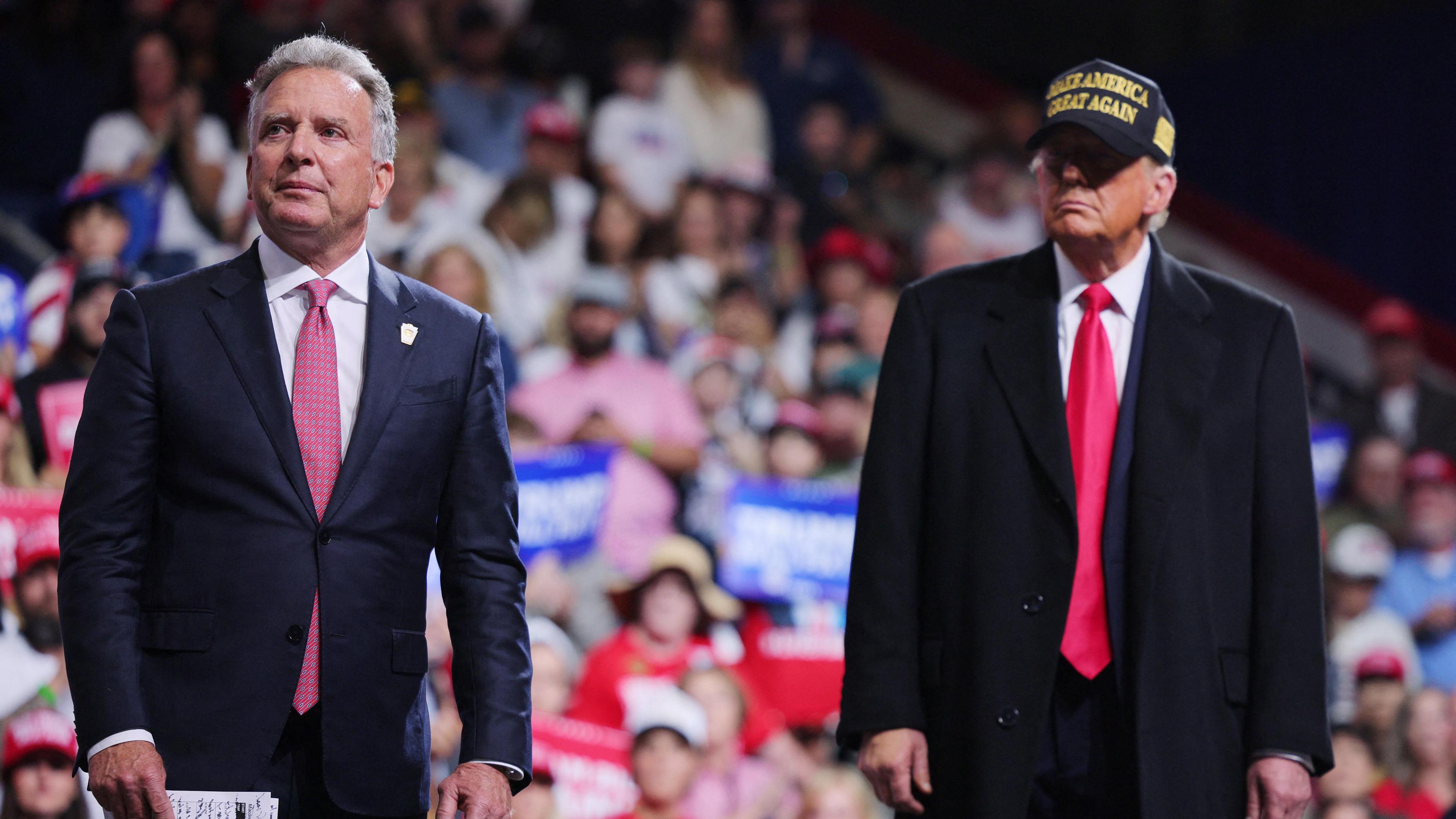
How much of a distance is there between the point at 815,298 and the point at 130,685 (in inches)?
220

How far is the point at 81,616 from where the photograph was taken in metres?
1.98

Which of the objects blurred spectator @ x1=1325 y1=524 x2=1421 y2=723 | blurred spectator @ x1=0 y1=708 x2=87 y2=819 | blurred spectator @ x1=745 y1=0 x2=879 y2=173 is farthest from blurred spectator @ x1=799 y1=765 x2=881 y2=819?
blurred spectator @ x1=745 y1=0 x2=879 y2=173

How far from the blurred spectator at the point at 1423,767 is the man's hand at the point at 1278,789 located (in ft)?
12.8

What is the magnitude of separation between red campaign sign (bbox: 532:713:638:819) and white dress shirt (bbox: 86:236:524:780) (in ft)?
8.35

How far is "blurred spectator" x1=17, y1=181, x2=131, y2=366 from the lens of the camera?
15.8 feet

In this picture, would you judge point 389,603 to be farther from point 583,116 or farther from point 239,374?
point 583,116

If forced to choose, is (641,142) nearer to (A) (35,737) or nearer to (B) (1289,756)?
(A) (35,737)

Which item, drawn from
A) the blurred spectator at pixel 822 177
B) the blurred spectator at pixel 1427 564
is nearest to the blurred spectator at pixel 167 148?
the blurred spectator at pixel 822 177

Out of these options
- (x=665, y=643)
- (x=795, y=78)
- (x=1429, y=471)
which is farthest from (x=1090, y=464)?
(x=795, y=78)

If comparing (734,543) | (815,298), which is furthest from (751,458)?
(815,298)

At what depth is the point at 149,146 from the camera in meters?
5.67

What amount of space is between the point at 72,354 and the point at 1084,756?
3.33 metres

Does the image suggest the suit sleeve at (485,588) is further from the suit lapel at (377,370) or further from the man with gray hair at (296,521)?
the suit lapel at (377,370)

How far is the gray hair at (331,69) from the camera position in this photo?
7.14 feet
